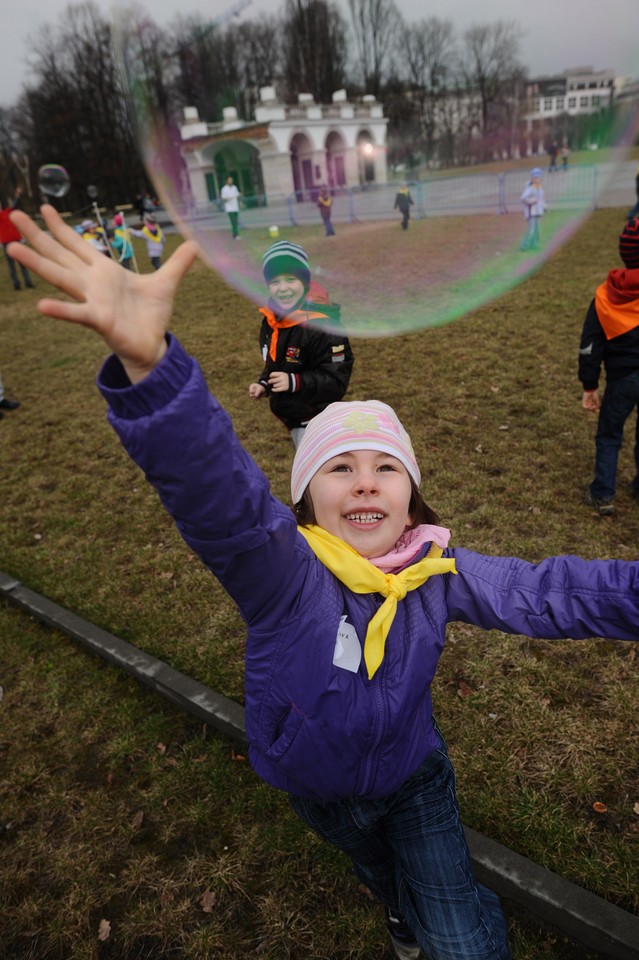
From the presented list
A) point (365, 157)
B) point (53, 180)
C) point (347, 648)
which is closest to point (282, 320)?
point (365, 157)

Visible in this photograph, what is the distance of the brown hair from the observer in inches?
82.1

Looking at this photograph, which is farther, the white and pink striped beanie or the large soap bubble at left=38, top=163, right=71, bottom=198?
the large soap bubble at left=38, top=163, right=71, bottom=198

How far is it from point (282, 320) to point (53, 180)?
10907mm

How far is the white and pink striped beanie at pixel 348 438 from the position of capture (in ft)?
6.31

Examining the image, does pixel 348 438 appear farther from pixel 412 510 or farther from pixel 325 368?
pixel 325 368

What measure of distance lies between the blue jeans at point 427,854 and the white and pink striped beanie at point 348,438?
3.30 feet

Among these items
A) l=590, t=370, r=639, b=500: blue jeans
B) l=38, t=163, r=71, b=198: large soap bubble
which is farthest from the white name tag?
l=38, t=163, r=71, b=198: large soap bubble

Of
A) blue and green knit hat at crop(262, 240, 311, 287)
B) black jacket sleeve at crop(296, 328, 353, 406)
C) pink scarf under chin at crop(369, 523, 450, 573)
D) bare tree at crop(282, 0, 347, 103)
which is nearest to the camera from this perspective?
pink scarf under chin at crop(369, 523, 450, 573)

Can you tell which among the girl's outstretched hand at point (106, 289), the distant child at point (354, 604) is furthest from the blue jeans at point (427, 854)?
the girl's outstretched hand at point (106, 289)

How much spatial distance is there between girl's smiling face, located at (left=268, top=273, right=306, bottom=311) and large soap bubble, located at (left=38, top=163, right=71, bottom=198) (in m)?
10.1

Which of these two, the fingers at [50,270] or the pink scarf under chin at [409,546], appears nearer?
the fingers at [50,270]

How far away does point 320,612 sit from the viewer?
5.63 ft

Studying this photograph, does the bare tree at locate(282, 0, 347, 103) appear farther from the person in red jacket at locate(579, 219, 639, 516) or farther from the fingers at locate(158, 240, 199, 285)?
the fingers at locate(158, 240, 199, 285)

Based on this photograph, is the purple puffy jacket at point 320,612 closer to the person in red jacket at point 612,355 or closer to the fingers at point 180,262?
the fingers at point 180,262
